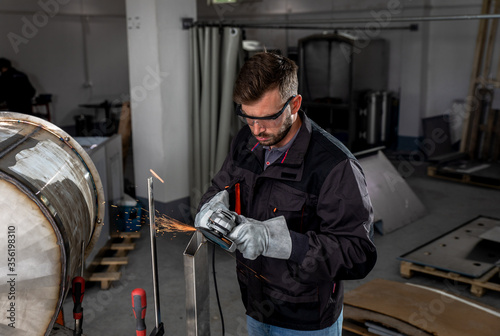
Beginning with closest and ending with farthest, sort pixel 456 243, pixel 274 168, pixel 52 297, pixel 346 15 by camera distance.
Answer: pixel 52 297 → pixel 274 168 → pixel 456 243 → pixel 346 15

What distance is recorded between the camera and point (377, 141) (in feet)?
29.5

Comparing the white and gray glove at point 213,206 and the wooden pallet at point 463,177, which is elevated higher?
the white and gray glove at point 213,206

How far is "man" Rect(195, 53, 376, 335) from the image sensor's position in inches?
70.5

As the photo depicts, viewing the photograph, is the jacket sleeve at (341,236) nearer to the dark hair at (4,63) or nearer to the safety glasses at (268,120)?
the safety glasses at (268,120)

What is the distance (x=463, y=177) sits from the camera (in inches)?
293

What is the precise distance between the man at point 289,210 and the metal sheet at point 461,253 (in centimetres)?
245

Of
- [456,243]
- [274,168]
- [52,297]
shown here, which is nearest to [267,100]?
[274,168]

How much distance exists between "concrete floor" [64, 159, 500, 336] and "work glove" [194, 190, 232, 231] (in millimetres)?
1745

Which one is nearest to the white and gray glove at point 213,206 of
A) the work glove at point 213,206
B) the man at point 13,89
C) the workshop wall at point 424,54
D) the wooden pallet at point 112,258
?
the work glove at point 213,206

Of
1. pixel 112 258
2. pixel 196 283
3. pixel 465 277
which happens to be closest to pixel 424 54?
pixel 465 277

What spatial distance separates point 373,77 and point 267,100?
→ 7.51 meters

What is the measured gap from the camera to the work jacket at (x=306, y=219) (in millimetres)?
1784

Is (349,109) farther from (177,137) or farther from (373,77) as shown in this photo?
(177,137)

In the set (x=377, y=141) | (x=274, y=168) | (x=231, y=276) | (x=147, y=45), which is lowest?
(x=231, y=276)
